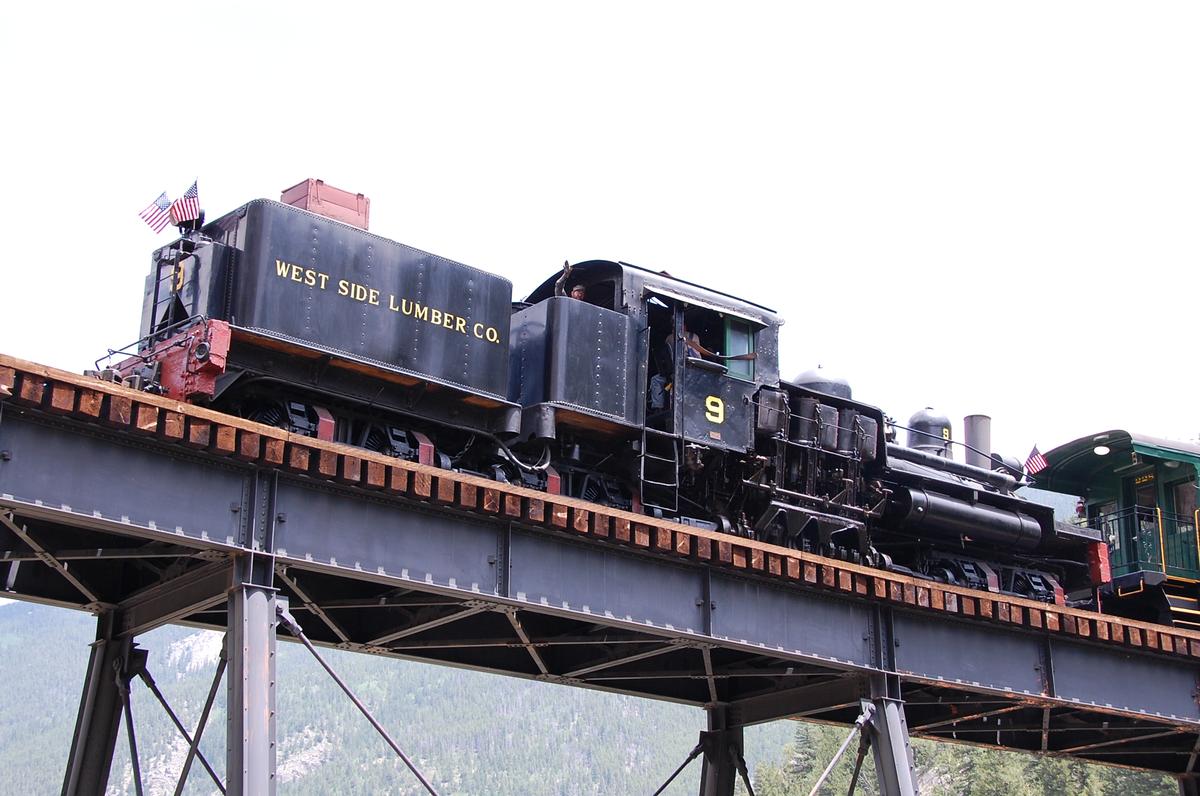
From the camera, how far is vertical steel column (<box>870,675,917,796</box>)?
803 inches

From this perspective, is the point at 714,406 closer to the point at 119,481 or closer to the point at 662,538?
the point at 662,538

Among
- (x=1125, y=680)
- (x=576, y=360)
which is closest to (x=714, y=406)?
(x=576, y=360)

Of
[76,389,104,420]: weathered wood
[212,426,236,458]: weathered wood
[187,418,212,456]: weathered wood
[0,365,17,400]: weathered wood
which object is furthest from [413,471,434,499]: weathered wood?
[0,365,17,400]: weathered wood

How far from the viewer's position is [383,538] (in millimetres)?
16578

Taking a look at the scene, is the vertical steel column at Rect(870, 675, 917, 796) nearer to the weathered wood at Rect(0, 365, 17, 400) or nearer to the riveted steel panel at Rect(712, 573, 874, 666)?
the riveted steel panel at Rect(712, 573, 874, 666)

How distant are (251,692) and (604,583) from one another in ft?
16.6

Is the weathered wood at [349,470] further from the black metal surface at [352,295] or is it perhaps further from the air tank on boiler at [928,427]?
the air tank on boiler at [928,427]

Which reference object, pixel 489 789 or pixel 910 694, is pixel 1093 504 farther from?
pixel 489 789

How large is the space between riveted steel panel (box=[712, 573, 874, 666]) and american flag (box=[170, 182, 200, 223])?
8.08m

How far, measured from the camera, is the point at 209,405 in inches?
680

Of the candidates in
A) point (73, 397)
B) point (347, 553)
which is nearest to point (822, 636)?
point (347, 553)

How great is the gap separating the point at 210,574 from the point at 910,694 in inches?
478

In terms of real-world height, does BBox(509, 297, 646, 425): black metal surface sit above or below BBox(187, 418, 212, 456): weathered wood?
above

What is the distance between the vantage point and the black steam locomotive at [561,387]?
17.4 meters
